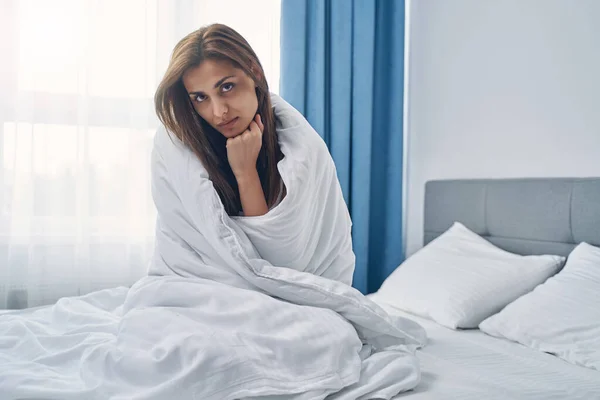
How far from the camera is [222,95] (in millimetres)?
1282

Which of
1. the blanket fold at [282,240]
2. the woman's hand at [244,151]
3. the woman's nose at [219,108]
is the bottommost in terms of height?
the blanket fold at [282,240]

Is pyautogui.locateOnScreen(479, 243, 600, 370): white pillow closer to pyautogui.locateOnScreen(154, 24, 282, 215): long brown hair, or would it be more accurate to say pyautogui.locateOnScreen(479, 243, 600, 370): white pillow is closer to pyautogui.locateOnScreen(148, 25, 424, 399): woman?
pyautogui.locateOnScreen(148, 25, 424, 399): woman

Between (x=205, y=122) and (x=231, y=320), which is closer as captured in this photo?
(x=231, y=320)

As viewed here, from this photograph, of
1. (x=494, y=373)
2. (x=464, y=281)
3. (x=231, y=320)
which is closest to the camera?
(x=231, y=320)

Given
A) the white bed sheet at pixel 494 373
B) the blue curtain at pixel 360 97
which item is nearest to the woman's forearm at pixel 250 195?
the white bed sheet at pixel 494 373

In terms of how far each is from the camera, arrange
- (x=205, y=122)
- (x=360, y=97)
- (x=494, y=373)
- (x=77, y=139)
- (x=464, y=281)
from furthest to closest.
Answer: (x=360, y=97), (x=77, y=139), (x=464, y=281), (x=205, y=122), (x=494, y=373)

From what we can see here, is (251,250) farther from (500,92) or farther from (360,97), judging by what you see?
(360,97)

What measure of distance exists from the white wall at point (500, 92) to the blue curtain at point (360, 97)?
0.12 meters

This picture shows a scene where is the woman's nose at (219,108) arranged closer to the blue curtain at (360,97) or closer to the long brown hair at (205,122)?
the long brown hair at (205,122)

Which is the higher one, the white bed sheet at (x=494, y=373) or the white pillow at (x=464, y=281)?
the white pillow at (x=464, y=281)

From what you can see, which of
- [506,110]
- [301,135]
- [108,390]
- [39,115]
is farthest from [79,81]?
[506,110]

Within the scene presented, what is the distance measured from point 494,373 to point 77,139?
1.78m

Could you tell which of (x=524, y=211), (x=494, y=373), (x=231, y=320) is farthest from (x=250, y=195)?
(x=524, y=211)

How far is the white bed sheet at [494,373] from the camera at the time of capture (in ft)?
3.48
